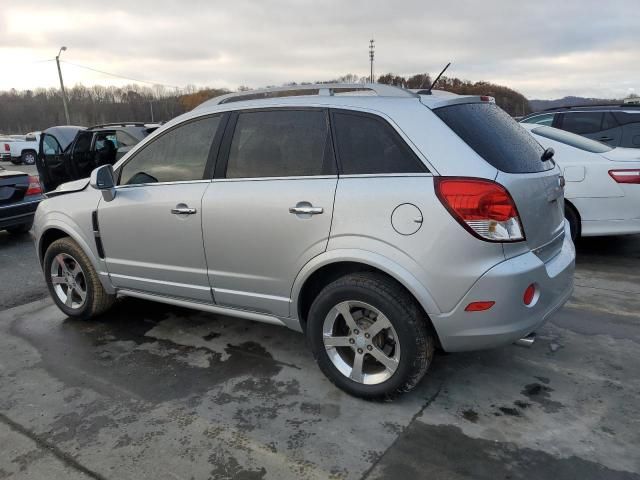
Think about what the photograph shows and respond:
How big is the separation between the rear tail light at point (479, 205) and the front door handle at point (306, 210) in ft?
2.27

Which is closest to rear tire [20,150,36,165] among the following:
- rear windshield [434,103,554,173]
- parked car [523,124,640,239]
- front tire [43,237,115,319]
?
front tire [43,237,115,319]

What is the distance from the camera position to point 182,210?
11.5ft

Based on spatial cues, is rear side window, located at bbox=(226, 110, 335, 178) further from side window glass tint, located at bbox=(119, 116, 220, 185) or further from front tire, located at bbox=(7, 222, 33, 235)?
front tire, located at bbox=(7, 222, 33, 235)

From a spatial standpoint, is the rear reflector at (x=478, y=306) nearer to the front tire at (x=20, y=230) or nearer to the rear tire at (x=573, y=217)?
the rear tire at (x=573, y=217)

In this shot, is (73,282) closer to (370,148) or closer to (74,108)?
(370,148)

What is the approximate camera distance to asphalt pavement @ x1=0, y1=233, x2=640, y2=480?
2.50 meters

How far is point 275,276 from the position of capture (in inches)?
127

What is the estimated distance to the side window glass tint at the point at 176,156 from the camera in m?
3.59

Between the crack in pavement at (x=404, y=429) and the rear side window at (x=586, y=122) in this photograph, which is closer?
the crack in pavement at (x=404, y=429)

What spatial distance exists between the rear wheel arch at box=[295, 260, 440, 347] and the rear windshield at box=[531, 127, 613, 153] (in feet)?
13.5

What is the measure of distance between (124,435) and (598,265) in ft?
16.8

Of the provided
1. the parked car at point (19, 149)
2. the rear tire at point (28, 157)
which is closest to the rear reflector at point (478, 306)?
the parked car at point (19, 149)

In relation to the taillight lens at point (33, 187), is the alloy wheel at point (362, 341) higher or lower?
lower

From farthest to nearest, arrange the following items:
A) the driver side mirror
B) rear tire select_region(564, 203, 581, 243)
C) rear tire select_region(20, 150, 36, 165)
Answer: rear tire select_region(20, 150, 36, 165) < rear tire select_region(564, 203, 581, 243) < the driver side mirror
